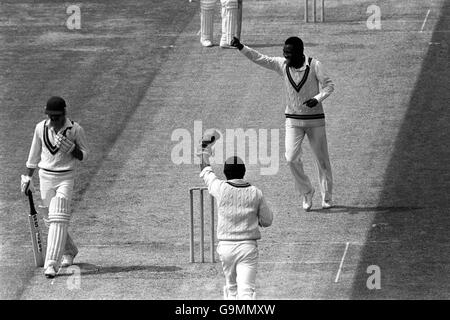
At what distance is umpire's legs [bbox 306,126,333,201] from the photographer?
21.3 m

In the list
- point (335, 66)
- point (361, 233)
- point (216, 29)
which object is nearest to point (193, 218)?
point (361, 233)

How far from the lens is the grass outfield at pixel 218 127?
19016 mm

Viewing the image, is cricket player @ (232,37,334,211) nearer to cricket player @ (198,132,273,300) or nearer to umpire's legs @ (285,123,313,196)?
umpire's legs @ (285,123,313,196)

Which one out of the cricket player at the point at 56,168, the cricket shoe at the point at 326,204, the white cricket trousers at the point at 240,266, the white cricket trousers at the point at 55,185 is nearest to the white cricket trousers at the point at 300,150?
the cricket shoe at the point at 326,204

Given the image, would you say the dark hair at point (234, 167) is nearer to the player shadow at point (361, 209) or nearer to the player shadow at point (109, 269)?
the player shadow at point (109, 269)

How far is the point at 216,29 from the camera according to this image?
101 feet

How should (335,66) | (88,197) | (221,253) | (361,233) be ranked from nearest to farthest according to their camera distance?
1. (221,253)
2. (361,233)
3. (88,197)
4. (335,66)

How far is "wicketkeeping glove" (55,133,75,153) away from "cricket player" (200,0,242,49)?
34.3 feet

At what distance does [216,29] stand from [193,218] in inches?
430

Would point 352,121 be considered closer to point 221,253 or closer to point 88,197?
point 88,197

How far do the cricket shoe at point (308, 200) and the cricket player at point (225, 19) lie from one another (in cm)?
819

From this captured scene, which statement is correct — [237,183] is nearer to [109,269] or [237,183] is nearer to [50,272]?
[109,269]

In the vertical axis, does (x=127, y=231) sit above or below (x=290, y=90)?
below

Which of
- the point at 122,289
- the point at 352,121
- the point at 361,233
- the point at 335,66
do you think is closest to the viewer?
the point at 122,289
